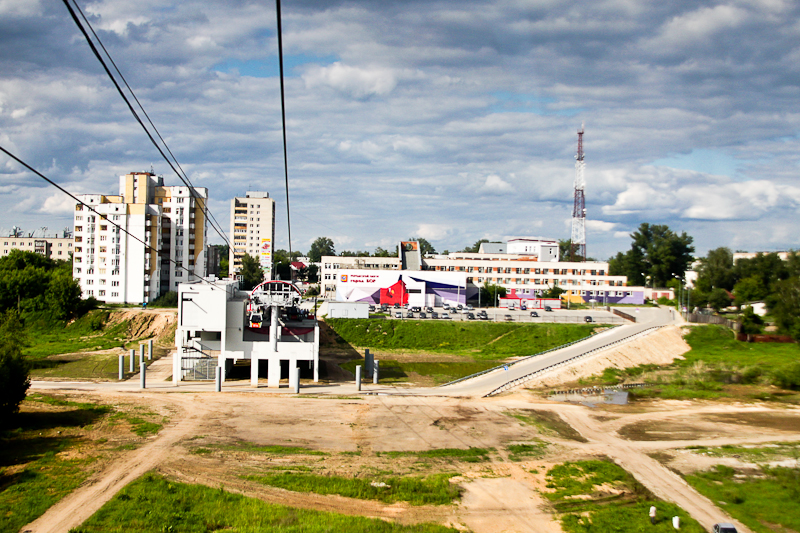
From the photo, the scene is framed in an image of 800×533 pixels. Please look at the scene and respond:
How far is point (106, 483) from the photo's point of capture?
56.2 feet

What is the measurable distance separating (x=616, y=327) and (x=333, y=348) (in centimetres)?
3280

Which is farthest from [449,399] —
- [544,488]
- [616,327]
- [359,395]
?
[616,327]

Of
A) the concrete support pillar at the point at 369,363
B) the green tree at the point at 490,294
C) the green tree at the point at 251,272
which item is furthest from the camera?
the green tree at the point at 251,272

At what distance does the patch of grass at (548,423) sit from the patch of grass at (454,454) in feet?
17.3

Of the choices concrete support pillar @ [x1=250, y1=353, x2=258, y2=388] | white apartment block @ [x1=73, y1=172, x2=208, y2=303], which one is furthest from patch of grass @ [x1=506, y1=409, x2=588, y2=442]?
white apartment block @ [x1=73, y1=172, x2=208, y2=303]

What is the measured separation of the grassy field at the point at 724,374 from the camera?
121 feet

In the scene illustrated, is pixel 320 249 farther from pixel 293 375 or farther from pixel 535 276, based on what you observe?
pixel 293 375

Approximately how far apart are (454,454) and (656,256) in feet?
338

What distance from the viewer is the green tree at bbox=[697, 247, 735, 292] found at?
10125 cm

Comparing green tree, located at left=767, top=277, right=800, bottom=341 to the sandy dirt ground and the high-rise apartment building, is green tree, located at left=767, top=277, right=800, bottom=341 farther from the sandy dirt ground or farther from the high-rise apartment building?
the high-rise apartment building

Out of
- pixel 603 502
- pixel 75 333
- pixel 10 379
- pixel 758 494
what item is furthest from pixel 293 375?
pixel 75 333

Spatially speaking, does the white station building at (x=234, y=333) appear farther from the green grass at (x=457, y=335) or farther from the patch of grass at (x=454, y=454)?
the green grass at (x=457, y=335)

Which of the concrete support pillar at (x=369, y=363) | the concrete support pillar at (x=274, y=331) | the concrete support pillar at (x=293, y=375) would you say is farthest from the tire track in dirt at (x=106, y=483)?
the concrete support pillar at (x=369, y=363)

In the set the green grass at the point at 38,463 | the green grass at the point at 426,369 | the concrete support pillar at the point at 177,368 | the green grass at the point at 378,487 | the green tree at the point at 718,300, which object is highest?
the green tree at the point at 718,300
